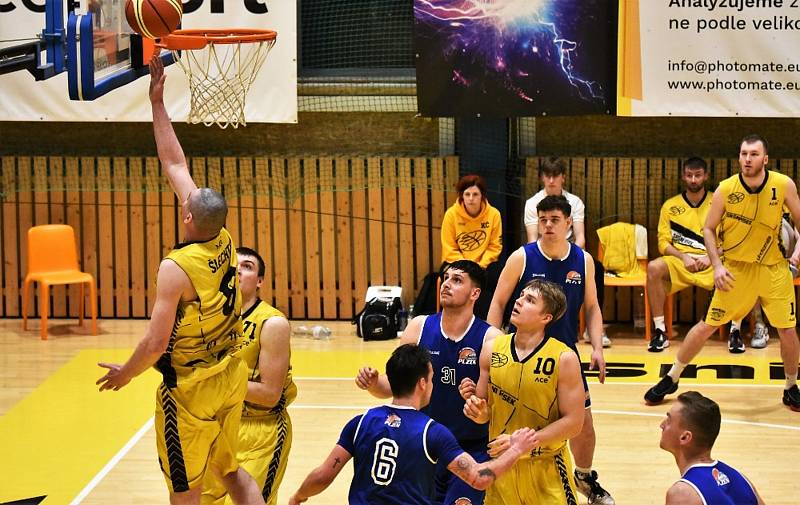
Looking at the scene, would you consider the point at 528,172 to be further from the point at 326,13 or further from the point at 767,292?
the point at 767,292

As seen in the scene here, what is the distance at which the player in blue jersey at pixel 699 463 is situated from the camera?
5.20 meters

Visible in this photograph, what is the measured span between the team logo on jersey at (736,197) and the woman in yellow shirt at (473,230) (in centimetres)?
322

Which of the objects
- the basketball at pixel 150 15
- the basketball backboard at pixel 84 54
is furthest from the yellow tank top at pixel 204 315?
the basketball backboard at pixel 84 54

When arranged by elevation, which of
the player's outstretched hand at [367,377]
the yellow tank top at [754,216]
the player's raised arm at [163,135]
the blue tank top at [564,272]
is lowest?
the player's outstretched hand at [367,377]

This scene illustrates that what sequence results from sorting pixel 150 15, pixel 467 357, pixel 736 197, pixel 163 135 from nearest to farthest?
1. pixel 467 357
2. pixel 163 135
3. pixel 150 15
4. pixel 736 197

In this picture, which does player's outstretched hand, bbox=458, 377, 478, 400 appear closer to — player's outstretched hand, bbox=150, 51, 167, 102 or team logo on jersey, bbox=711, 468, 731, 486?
team logo on jersey, bbox=711, 468, 731, 486

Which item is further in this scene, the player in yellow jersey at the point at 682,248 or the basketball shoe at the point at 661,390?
the player in yellow jersey at the point at 682,248

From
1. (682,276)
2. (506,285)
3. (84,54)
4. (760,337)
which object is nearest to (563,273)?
(506,285)

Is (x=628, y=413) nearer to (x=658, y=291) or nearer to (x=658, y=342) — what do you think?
(x=658, y=342)

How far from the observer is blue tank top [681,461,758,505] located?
5.19 meters

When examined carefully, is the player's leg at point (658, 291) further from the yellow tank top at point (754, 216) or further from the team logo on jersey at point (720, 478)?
the team logo on jersey at point (720, 478)

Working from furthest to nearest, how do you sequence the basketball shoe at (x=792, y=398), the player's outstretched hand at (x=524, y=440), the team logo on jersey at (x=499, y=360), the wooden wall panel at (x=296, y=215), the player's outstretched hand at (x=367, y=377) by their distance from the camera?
the wooden wall panel at (x=296, y=215)
the basketball shoe at (x=792, y=398)
the team logo on jersey at (x=499, y=360)
the player's outstretched hand at (x=367, y=377)
the player's outstretched hand at (x=524, y=440)

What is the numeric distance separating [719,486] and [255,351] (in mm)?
3001

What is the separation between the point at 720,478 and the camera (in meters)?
5.27
